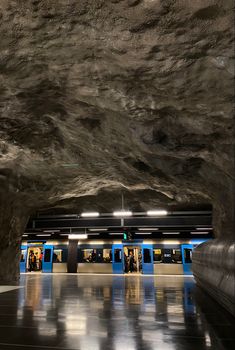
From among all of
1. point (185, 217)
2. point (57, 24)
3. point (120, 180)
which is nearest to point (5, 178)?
point (120, 180)

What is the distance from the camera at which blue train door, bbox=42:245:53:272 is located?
2062 centimetres

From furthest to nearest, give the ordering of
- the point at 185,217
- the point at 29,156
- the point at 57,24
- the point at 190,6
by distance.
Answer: the point at 185,217
the point at 29,156
the point at 57,24
the point at 190,6

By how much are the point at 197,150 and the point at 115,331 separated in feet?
13.0

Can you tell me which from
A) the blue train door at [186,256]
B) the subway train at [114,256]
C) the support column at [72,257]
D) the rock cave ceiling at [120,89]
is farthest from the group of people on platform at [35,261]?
the rock cave ceiling at [120,89]

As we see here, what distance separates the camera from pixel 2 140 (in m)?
6.62

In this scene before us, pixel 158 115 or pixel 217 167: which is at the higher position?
pixel 158 115

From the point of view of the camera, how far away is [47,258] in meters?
20.7

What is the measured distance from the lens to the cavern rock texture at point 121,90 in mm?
3275

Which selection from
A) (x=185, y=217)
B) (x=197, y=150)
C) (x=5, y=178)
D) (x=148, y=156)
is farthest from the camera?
(x=185, y=217)

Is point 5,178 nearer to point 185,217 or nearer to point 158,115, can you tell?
point 158,115

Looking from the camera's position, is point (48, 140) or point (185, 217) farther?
point (185, 217)

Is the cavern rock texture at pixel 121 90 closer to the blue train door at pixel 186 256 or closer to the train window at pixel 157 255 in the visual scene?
the blue train door at pixel 186 256

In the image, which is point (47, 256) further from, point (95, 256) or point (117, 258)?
point (117, 258)

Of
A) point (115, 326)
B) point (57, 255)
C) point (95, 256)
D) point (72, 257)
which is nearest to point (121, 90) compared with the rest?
point (115, 326)
